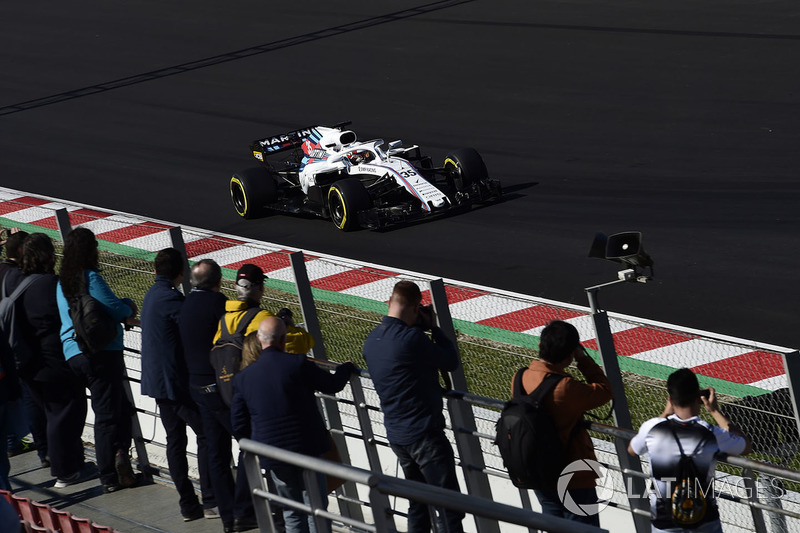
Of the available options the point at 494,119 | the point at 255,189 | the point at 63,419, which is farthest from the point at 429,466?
the point at 494,119

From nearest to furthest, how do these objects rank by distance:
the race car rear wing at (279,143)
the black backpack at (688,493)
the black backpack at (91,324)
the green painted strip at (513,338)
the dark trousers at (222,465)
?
the black backpack at (688,493), the dark trousers at (222,465), the green painted strip at (513,338), the black backpack at (91,324), the race car rear wing at (279,143)

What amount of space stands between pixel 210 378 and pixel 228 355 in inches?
16.8

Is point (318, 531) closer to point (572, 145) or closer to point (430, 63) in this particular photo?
point (572, 145)

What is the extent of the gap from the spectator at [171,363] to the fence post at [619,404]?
2466 millimetres

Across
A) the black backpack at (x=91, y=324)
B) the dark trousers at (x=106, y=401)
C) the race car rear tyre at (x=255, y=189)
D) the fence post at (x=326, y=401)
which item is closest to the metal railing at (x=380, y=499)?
the fence post at (x=326, y=401)

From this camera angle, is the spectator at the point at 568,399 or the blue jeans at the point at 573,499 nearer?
the spectator at the point at 568,399

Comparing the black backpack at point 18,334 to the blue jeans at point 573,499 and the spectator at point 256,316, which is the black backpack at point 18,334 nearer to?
the spectator at point 256,316

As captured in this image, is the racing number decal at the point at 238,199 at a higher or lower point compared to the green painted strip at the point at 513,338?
higher

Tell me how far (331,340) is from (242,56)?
1919 cm

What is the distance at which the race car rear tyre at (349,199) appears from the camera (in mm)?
14859

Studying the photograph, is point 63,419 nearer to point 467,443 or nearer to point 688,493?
point 467,443

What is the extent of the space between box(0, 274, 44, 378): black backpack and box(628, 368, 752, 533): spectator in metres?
4.13

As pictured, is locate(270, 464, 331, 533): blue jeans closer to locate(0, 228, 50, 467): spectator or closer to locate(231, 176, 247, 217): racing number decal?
locate(0, 228, 50, 467): spectator

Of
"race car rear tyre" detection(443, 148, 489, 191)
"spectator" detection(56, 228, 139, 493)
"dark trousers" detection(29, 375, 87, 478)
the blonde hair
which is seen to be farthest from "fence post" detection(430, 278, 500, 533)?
"race car rear tyre" detection(443, 148, 489, 191)
